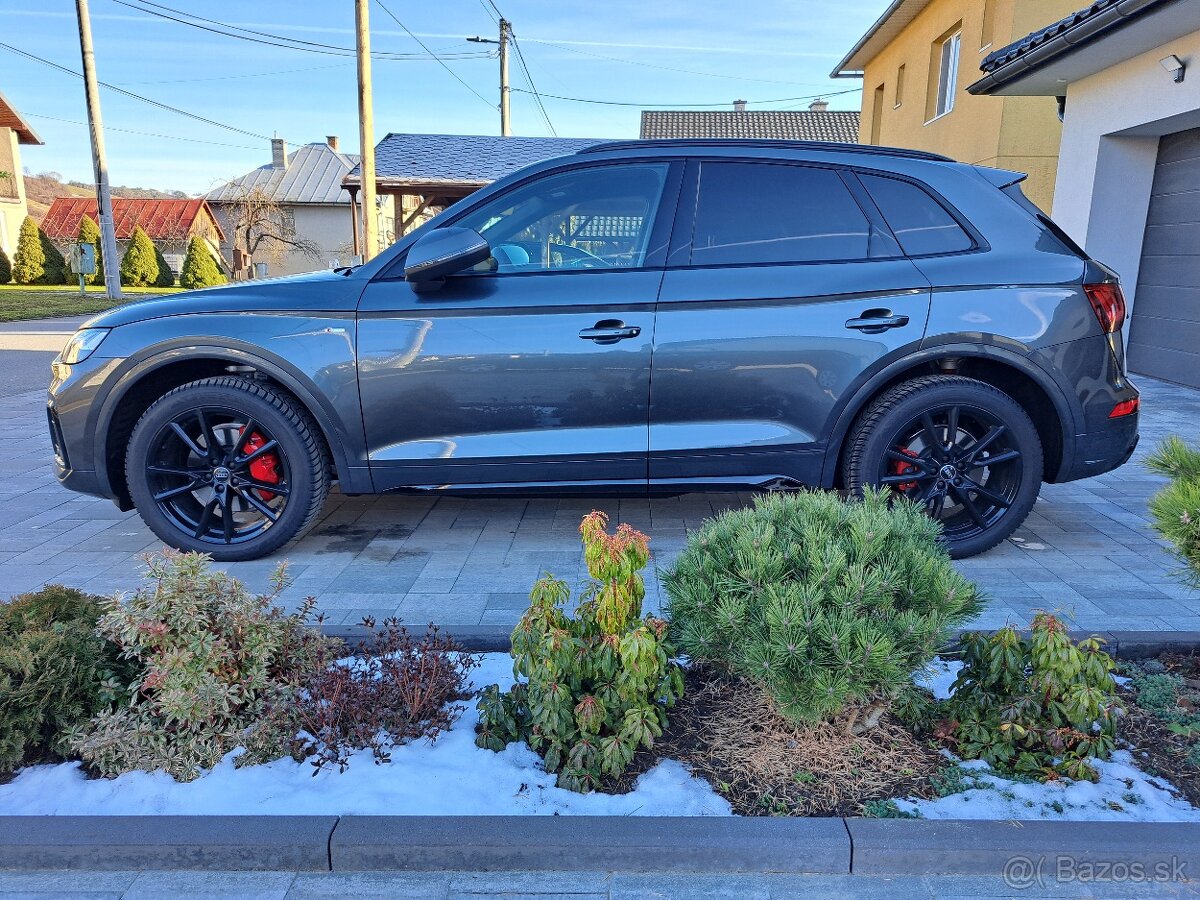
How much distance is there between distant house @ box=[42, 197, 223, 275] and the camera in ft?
148

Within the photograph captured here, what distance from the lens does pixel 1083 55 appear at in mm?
8297

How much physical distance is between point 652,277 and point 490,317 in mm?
740

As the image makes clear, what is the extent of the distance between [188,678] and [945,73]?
1664cm

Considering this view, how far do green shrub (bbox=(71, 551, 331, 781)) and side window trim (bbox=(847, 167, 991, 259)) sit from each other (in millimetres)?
3117

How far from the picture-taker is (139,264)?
114ft

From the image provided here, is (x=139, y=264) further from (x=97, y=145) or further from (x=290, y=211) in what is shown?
(x=97, y=145)

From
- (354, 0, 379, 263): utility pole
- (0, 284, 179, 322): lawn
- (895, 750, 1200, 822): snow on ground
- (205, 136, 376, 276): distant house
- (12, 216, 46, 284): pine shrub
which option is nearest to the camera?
(895, 750, 1200, 822): snow on ground

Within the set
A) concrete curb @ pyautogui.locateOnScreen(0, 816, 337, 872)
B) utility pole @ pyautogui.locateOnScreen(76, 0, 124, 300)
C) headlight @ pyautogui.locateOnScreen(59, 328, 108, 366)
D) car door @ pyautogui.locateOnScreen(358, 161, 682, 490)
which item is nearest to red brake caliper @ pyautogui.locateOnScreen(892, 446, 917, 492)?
car door @ pyautogui.locateOnScreen(358, 161, 682, 490)

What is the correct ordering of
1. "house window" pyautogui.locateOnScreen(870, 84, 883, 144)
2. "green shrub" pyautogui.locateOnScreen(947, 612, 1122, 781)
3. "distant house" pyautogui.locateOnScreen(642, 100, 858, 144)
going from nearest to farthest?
"green shrub" pyautogui.locateOnScreen(947, 612, 1122, 781) → "house window" pyautogui.locateOnScreen(870, 84, 883, 144) → "distant house" pyautogui.locateOnScreen(642, 100, 858, 144)

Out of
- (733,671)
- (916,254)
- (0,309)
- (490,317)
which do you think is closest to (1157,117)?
(916,254)

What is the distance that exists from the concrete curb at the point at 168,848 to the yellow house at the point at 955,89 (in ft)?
41.7

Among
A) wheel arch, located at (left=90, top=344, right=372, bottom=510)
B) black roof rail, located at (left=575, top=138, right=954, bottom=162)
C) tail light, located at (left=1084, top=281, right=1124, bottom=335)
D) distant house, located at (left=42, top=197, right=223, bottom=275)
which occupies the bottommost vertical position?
wheel arch, located at (left=90, top=344, right=372, bottom=510)

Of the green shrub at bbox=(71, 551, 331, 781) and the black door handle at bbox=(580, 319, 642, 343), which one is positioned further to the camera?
the black door handle at bbox=(580, 319, 642, 343)

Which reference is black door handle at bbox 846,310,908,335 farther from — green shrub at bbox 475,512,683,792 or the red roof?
the red roof
